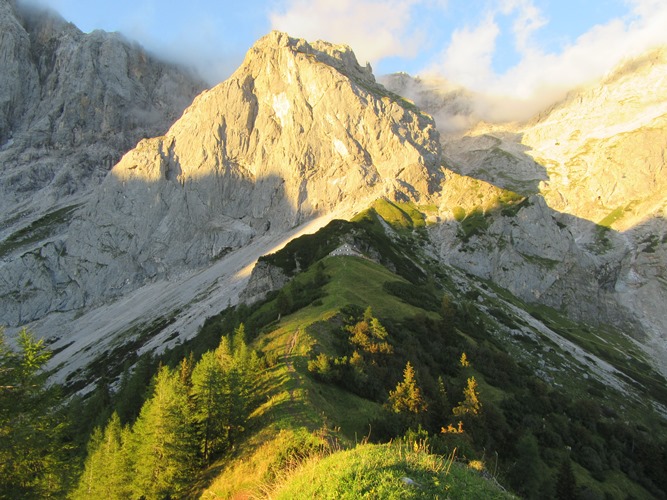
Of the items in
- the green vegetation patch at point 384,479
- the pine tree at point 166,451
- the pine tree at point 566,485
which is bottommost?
the pine tree at point 566,485

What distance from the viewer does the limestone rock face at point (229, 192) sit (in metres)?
179

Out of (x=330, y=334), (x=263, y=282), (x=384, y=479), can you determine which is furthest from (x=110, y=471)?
(x=263, y=282)

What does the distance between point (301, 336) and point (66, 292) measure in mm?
176557

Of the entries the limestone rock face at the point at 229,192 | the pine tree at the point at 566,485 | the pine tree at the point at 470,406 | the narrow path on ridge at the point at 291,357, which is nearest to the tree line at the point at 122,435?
the narrow path on ridge at the point at 291,357

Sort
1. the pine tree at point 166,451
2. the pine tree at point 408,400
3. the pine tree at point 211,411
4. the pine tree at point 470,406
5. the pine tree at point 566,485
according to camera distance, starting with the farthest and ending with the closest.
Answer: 1. the pine tree at point 566,485
2. the pine tree at point 470,406
3. the pine tree at point 408,400
4. the pine tree at point 211,411
5. the pine tree at point 166,451

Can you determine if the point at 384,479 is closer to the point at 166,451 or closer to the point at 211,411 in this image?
the point at 166,451

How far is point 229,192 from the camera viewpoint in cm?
19650

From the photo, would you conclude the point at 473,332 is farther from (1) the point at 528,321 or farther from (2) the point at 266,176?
(2) the point at 266,176

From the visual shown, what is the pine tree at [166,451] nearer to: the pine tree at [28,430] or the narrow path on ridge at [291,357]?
the pine tree at [28,430]

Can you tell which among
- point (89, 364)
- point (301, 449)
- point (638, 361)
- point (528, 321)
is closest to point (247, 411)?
point (301, 449)

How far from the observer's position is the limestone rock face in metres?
179

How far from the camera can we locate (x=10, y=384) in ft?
58.3

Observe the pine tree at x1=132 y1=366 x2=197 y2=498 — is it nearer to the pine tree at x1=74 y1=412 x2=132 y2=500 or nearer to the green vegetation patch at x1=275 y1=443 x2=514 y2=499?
the pine tree at x1=74 y1=412 x2=132 y2=500

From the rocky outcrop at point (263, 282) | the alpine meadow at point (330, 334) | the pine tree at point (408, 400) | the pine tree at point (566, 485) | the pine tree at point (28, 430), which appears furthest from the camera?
the rocky outcrop at point (263, 282)
